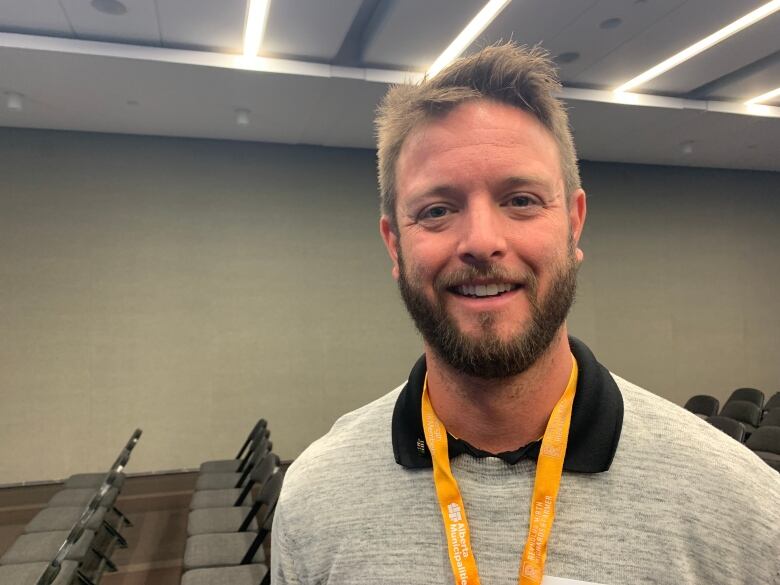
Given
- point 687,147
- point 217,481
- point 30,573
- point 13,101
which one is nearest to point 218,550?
point 30,573

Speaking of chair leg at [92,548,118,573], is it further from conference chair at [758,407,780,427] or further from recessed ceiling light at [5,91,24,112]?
conference chair at [758,407,780,427]

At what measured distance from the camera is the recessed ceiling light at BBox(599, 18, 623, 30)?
13.6 feet

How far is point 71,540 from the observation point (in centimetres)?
305

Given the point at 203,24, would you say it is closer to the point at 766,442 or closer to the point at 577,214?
the point at 577,214

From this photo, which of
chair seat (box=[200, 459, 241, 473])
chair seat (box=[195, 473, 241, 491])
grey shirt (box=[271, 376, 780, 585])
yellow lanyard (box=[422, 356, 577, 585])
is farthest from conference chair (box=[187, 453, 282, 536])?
yellow lanyard (box=[422, 356, 577, 585])

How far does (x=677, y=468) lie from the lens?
2.90ft

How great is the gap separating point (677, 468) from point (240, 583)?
2578mm

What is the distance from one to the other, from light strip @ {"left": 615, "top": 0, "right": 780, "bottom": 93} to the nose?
14.5ft

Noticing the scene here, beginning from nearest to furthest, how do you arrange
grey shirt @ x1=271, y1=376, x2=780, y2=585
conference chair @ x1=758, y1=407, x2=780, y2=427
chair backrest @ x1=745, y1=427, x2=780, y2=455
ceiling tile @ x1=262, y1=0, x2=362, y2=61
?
grey shirt @ x1=271, y1=376, x2=780, y2=585, ceiling tile @ x1=262, y1=0, x2=362, y2=61, chair backrest @ x1=745, y1=427, x2=780, y2=455, conference chair @ x1=758, y1=407, x2=780, y2=427

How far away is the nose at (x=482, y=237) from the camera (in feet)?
2.88

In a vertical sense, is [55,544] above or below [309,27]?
below

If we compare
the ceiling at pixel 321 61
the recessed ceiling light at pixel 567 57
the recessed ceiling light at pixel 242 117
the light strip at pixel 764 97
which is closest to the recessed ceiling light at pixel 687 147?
the ceiling at pixel 321 61

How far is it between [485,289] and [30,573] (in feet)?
11.1

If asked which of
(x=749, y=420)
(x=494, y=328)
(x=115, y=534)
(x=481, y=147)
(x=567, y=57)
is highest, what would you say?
(x=567, y=57)
